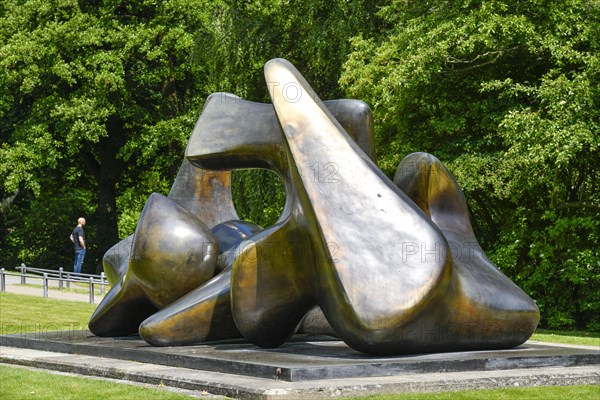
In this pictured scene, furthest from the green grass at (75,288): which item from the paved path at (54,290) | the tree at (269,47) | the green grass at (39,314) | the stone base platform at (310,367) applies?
the stone base platform at (310,367)

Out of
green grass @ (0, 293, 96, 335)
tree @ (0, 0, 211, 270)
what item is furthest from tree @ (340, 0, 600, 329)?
tree @ (0, 0, 211, 270)

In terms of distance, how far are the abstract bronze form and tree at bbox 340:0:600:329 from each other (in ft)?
25.5

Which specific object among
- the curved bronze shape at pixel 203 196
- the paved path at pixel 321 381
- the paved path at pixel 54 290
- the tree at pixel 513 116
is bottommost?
the paved path at pixel 321 381

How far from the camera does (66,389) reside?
31.2 feet

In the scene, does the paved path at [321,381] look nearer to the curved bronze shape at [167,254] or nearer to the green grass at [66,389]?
the green grass at [66,389]

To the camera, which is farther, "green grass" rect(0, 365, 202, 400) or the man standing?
the man standing

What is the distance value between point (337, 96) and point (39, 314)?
10634 millimetres

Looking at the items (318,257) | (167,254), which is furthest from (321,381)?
(167,254)

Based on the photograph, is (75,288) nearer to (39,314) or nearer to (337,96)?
(39,314)

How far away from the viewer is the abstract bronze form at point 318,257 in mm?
10016

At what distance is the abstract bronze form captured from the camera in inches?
394

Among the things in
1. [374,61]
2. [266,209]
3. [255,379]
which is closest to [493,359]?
[255,379]

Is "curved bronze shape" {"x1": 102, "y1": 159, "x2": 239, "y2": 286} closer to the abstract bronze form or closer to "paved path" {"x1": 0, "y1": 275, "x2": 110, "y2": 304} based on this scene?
the abstract bronze form

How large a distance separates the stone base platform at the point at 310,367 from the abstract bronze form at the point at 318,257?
12.3 inches
